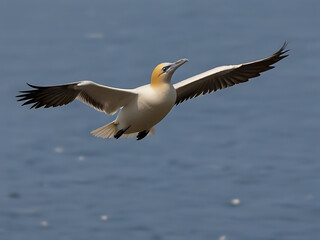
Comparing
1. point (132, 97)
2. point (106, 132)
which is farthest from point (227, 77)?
point (106, 132)

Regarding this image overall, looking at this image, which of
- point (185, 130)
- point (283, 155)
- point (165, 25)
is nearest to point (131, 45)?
point (165, 25)

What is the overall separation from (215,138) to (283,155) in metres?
5.16

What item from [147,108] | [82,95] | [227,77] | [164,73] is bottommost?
[147,108]

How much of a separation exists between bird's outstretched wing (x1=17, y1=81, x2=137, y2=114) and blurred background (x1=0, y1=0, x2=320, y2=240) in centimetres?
4232

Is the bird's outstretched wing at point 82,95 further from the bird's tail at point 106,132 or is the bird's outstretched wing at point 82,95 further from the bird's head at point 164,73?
the bird's head at point 164,73

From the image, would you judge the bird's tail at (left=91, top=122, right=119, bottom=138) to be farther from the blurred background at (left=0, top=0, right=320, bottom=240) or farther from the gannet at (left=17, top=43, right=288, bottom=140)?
the blurred background at (left=0, top=0, right=320, bottom=240)

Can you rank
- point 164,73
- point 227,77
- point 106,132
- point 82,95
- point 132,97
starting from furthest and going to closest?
point 227,77, point 106,132, point 82,95, point 132,97, point 164,73

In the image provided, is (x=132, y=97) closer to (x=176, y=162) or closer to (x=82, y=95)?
(x=82, y=95)

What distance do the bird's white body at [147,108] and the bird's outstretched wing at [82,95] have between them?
31 cm

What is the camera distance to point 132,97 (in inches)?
835

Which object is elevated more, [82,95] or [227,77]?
[227,77]

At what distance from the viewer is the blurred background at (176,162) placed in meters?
67.2

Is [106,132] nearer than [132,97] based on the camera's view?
No

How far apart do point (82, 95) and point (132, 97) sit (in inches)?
52.2
